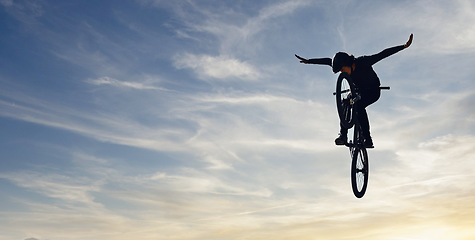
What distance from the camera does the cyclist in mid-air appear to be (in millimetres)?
19344

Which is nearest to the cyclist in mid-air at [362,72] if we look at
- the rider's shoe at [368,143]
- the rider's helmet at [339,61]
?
the rider's helmet at [339,61]

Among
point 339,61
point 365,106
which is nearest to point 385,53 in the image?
point 339,61

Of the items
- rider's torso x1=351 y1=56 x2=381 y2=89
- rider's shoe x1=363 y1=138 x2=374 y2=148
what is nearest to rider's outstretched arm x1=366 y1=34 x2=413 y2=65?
rider's torso x1=351 y1=56 x2=381 y2=89

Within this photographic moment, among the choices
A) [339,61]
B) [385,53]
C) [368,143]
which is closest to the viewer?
[339,61]

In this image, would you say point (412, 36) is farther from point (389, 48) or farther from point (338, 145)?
point (338, 145)

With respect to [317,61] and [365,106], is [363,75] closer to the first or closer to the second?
[365,106]

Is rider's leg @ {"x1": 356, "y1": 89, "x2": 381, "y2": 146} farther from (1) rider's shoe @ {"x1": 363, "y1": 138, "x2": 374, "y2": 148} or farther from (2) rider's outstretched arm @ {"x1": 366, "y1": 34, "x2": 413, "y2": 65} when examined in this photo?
(2) rider's outstretched arm @ {"x1": 366, "y1": 34, "x2": 413, "y2": 65}

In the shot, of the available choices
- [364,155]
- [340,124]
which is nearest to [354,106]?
[340,124]

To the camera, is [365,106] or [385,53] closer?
[385,53]

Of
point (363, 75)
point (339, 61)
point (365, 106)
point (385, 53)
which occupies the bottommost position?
point (365, 106)

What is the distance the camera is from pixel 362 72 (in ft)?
65.7

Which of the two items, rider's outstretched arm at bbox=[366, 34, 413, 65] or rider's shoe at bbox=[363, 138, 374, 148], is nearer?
rider's outstretched arm at bbox=[366, 34, 413, 65]

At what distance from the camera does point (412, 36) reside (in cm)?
1886

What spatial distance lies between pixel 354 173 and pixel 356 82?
3.45m
